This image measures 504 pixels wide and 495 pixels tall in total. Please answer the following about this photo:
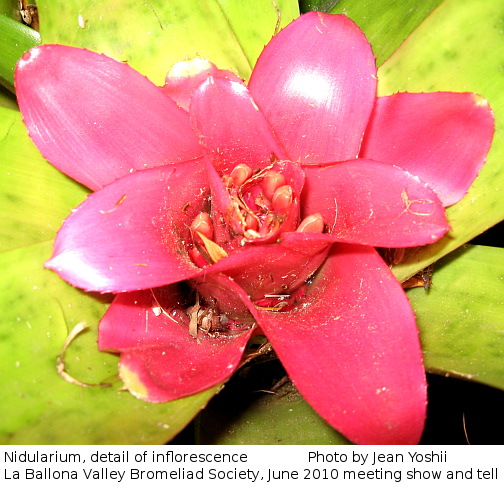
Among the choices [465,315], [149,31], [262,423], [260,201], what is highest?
[149,31]

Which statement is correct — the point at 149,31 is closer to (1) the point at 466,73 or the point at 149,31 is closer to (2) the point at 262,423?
(1) the point at 466,73

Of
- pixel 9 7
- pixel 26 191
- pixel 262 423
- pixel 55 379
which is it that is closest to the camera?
pixel 55 379

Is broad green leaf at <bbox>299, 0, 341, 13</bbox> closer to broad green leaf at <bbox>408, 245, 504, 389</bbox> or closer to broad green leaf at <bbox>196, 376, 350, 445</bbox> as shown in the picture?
broad green leaf at <bbox>408, 245, 504, 389</bbox>

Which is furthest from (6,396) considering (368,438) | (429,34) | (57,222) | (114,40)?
(429,34)

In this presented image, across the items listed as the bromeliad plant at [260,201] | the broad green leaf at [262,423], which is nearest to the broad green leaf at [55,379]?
the bromeliad plant at [260,201]

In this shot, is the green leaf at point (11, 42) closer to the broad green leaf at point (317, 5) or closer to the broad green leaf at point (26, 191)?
the broad green leaf at point (26, 191)

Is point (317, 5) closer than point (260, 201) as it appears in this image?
No

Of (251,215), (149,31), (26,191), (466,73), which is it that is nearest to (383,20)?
(466,73)
